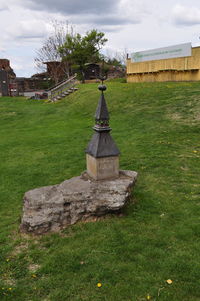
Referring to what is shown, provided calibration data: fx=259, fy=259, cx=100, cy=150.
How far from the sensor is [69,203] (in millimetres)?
5758

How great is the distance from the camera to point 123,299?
3.83 metres

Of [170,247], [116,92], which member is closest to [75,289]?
[170,247]

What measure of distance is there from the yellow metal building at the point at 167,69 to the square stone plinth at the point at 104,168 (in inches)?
790

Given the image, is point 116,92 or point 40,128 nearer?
point 40,128

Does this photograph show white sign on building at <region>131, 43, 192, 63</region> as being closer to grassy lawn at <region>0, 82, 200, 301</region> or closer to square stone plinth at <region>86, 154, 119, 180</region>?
grassy lawn at <region>0, 82, 200, 301</region>

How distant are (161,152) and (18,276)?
7127 mm

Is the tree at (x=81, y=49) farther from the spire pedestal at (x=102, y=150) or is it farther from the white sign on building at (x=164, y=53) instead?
the spire pedestal at (x=102, y=150)

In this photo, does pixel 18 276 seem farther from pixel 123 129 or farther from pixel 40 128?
pixel 40 128

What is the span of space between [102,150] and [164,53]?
22935 millimetres

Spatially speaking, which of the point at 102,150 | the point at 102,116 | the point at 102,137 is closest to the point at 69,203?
the point at 102,150

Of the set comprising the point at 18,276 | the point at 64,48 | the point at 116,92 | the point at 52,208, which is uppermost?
the point at 64,48

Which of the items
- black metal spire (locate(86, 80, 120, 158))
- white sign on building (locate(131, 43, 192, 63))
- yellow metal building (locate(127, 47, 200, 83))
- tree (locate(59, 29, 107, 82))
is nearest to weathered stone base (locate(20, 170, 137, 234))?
black metal spire (locate(86, 80, 120, 158))

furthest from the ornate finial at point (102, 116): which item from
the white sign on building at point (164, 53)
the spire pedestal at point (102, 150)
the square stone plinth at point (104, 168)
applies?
the white sign on building at point (164, 53)

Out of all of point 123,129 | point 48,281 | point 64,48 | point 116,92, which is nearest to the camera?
point 48,281
